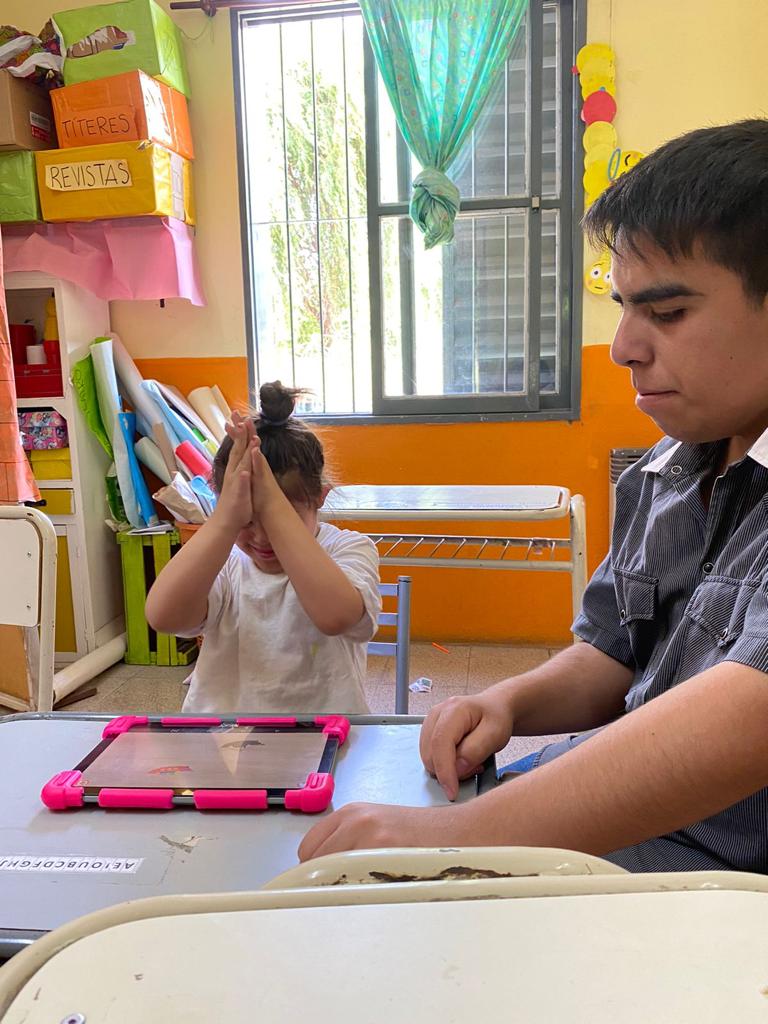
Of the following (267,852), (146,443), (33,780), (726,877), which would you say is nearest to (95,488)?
(146,443)

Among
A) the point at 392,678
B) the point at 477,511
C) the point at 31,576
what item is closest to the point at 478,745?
the point at 31,576

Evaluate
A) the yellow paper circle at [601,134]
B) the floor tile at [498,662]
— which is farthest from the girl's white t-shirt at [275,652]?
the yellow paper circle at [601,134]

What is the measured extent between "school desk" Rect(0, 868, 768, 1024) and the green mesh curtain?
2646 millimetres

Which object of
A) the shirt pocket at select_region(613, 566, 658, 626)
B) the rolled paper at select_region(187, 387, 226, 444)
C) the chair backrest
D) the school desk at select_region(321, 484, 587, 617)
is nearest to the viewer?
the shirt pocket at select_region(613, 566, 658, 626)

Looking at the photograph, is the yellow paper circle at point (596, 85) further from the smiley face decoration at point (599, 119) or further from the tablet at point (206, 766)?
the tablet at point (206, 766)

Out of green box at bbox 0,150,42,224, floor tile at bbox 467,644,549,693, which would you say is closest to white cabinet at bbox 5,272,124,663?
green box at bbox 0,150,42,224

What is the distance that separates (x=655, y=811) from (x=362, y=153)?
9.30 feet

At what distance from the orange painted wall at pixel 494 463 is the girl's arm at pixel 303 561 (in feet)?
5.46

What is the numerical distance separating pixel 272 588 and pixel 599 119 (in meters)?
2.21

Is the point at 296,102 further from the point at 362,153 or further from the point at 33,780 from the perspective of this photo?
the point at 33,780

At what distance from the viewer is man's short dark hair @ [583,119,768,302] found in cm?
73

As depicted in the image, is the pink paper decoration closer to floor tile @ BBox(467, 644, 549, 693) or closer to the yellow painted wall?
the yellow painted wall

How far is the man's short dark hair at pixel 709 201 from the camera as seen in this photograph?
2.38 ft

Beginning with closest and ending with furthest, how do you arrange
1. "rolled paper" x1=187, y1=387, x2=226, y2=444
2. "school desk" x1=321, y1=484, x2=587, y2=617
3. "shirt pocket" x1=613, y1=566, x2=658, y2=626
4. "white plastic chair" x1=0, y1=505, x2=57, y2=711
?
"shirt pocket" x1=613, y1=566, x2=658, y2=626 < "white plastic chair" x1=0, y1=505, x2=57, y2=711 < "school desk" x1=321, y1=484, x2=587, y2=617 < "rolled paper" x1=187, y1=387, x2=226, y2=444
